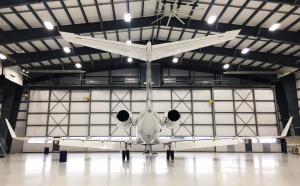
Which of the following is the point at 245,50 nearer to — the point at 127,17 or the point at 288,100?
the point at 288,100

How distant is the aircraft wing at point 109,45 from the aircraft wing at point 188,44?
2.19ft

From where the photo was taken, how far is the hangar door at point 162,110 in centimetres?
2317

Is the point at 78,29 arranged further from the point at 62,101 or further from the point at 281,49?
the point at 281,49

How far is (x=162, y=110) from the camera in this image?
78.6 ft

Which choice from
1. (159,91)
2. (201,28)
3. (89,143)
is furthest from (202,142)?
(159,91)

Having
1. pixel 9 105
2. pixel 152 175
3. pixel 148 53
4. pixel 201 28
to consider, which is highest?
pixel 201 28

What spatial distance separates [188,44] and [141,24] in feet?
29.4

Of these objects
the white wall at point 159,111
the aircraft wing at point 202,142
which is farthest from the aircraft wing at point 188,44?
the white wall at point 159,111

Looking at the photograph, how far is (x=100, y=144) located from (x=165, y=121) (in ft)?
20.0

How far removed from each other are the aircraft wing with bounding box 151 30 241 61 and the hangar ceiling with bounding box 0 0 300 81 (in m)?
2.84

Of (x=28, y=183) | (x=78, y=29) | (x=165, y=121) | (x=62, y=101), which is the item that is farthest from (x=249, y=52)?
(x=62, y=101)

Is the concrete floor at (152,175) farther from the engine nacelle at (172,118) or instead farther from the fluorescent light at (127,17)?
the fluorescent light at (127,17)

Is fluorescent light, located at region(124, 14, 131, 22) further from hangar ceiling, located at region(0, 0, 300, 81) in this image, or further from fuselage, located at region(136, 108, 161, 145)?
fuselage, located at region(136, 108, 161, 145)

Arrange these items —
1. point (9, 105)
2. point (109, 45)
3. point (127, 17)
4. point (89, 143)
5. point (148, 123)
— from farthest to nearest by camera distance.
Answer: point (9, 105), point (127, 17), point (89, 143), point (148, 123), point (109, 45)
